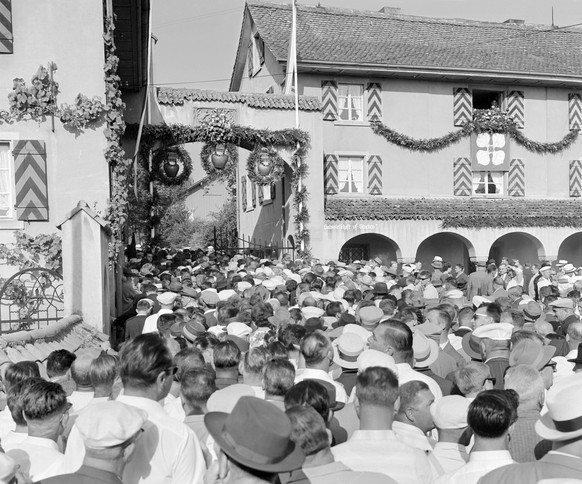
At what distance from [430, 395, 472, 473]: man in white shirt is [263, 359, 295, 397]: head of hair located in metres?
0.93

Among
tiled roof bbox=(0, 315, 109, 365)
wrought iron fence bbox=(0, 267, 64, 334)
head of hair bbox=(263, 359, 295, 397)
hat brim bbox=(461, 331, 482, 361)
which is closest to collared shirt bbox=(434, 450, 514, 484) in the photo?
head of hair bbox=(263, 359, 295, 397)

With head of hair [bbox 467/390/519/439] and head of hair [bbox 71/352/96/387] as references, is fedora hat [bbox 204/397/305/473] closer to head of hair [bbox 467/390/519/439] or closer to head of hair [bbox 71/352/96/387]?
head of hair [bbox 467/390/519/439]

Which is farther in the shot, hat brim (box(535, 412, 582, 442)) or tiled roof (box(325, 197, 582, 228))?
tiled roof (box(325, 197, 582, 228))

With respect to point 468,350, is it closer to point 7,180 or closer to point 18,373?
point 18,373

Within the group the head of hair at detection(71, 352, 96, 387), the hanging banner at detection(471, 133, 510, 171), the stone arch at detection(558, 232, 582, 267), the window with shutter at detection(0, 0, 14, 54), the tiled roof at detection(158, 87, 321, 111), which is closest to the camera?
the head of hair at detection(71, 352, 96, 387)

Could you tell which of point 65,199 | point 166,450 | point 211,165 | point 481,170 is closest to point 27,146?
point 65,199

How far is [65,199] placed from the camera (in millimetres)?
12617

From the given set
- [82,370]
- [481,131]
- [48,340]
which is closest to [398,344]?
[82,370]

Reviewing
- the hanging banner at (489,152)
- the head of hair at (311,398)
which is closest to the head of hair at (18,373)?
the head of hair at (311,398)

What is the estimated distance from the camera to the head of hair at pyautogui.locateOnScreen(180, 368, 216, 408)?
4410 millimetres

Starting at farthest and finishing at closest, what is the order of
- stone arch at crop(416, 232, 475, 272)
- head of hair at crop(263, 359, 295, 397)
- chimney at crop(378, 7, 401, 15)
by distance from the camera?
chimney at crop(378, 7, 401, 15), stone arch at crop(416, 232, 475, 272), head of hair at crop(263, 359, 295, 397)

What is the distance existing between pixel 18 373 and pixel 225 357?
145 cm

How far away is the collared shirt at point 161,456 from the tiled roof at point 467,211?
65.9ft

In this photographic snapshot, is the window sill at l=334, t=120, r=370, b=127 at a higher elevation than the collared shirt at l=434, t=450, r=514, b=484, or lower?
higher
